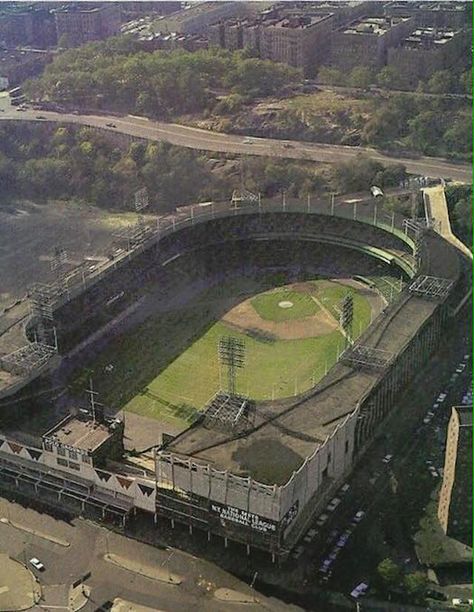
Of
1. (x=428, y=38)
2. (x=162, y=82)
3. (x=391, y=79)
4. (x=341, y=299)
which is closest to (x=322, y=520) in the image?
(x=341, y=299)

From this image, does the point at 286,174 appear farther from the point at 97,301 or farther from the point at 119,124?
the point at 97,301

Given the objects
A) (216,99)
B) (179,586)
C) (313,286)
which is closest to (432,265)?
(313,286)

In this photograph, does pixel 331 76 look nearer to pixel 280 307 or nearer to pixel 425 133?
pixel 425 133

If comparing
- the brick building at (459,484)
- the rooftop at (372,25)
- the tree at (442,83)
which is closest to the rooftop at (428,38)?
the rooftop at (372,25)

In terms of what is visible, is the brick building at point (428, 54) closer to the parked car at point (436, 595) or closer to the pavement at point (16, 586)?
the parked car at point (436, 595)

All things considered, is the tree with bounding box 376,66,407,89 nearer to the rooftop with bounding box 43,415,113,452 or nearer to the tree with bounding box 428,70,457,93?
the tree with bounding box 428,70,457,93

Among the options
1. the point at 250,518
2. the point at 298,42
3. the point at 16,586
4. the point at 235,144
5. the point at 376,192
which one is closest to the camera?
the point at 16,586
